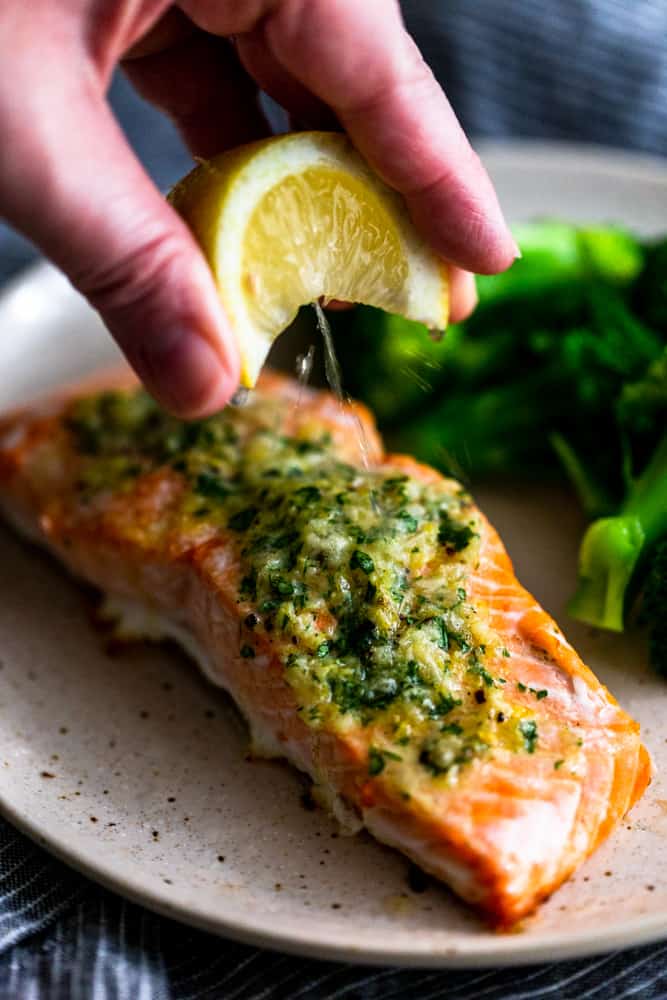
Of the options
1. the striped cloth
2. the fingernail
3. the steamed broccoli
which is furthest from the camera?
the steamed broccoli

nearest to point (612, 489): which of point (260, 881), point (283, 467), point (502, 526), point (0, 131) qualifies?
point (502, 526)

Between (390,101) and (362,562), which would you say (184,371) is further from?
(390,101)

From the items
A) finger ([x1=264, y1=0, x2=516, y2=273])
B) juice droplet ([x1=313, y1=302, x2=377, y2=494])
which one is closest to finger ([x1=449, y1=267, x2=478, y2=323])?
finger ([x1=264, y1=0, x2=516, y2=273])

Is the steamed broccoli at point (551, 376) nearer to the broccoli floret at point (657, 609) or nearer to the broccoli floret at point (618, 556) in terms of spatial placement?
the broccoli floret at point (618, 556)

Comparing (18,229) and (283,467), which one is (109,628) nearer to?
(283,467)

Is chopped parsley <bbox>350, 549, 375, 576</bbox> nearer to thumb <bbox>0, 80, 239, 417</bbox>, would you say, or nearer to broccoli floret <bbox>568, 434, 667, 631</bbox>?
thumb <bbox>0, 80, 239, 417</bbox>

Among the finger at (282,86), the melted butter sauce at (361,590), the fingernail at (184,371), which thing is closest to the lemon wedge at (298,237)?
the fingernail at (184,371)

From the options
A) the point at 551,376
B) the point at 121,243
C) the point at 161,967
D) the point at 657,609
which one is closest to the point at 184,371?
the point at 121,243
